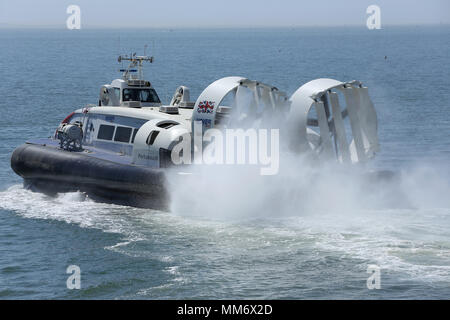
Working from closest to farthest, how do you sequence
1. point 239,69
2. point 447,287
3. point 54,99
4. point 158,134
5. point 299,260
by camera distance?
point 447,287, point 299,260, point 158,134, point 54,99, point 239,69

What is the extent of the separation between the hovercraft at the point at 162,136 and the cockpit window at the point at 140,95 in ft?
2.28

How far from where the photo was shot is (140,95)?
24.4 meters

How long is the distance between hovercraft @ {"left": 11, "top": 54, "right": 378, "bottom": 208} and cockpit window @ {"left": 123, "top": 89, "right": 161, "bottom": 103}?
69 cm

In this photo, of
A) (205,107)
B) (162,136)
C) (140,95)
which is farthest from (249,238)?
(140,95)

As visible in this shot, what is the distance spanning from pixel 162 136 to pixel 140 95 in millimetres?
4835

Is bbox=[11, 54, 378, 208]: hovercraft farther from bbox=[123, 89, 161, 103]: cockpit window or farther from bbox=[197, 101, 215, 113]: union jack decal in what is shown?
bbox=[123, 89, 161, 103]: cockpit window

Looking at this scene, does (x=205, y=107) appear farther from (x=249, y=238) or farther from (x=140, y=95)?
(x=140, y=95)

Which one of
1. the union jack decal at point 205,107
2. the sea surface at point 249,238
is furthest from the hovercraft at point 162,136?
the sea surface at point 249,238

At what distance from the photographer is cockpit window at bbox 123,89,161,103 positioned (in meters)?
24.3

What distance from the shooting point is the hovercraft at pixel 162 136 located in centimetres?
1920

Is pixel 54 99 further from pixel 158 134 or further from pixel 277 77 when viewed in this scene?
pixel 158 134

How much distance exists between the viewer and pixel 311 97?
736 inches
